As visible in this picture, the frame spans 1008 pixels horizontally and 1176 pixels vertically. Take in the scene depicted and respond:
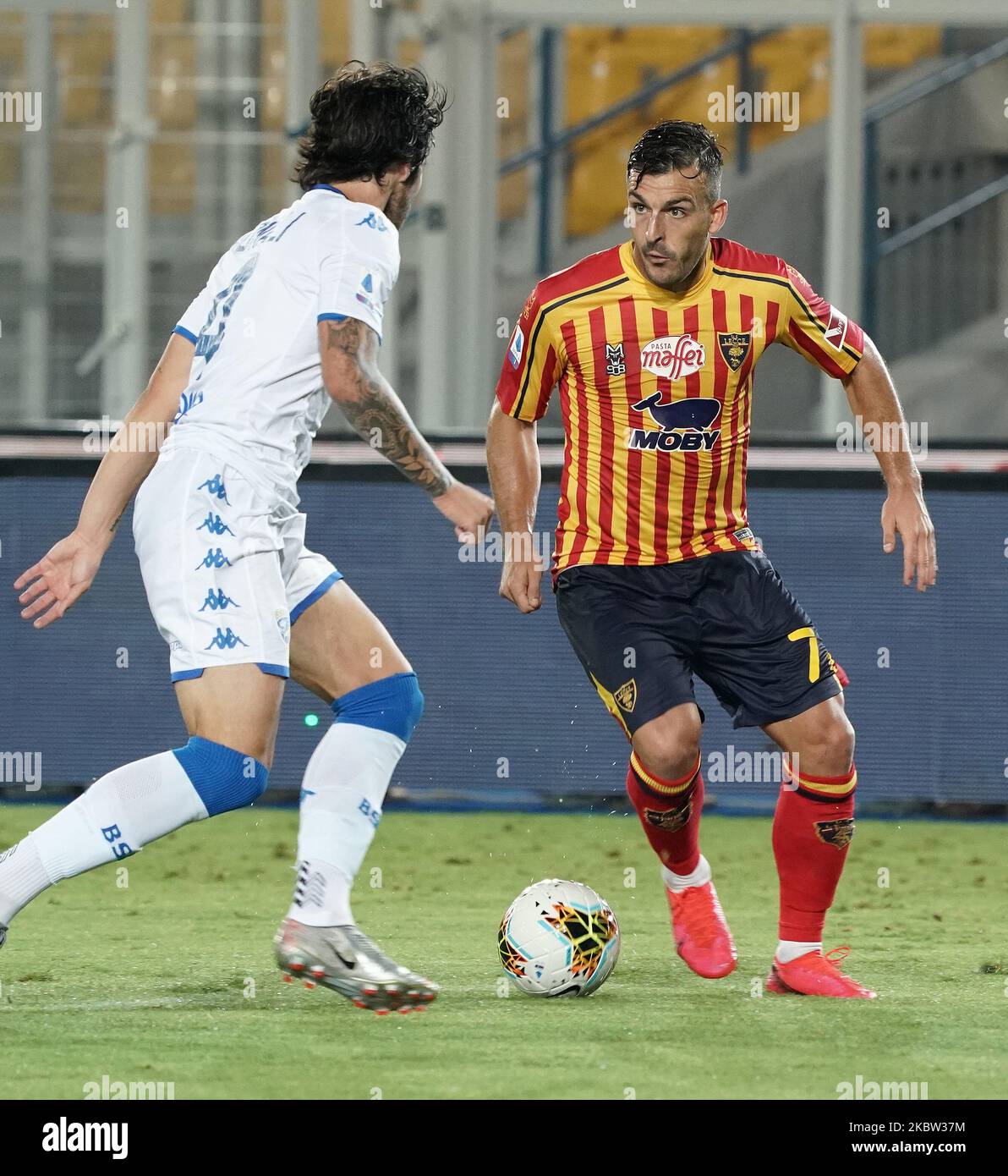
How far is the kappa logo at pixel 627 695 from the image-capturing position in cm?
471

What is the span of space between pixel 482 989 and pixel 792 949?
0.69 meters

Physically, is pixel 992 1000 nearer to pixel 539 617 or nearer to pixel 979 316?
pixel 539 617

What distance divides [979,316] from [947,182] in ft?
2.56

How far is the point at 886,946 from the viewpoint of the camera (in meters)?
5.37

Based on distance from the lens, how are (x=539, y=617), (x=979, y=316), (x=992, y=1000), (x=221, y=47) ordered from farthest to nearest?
(x=979, y=316)
(x=221, y=47)
(x=539, y=617)
(x=992, y=1000)

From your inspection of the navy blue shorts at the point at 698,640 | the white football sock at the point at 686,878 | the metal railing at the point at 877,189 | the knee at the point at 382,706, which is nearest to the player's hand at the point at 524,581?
the navy blue shorts at the point at 698,640

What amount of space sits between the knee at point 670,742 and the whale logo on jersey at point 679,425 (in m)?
0.61

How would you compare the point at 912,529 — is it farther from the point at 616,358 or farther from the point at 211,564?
the point at 211,564

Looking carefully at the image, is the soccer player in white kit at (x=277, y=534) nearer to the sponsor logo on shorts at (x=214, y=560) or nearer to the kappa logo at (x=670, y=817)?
the sponsor logo on shorts at (x=214, y=560)

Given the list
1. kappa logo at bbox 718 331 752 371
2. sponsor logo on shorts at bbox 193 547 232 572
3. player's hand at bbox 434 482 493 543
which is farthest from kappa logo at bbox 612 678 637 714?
sponsor logo on shorts at bbox 193 547 232 572

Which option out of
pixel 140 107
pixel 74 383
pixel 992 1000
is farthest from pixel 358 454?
pixel 992 1000

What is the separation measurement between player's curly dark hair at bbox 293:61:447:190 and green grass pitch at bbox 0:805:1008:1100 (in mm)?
1744

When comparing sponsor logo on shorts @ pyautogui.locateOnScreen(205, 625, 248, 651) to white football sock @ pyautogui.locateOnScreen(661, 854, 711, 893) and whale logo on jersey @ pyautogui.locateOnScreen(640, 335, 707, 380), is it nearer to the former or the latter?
whale logo on jersey @ pyautogui.locateOnScreen(640, 335, 707, 380)

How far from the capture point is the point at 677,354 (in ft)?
15.6
